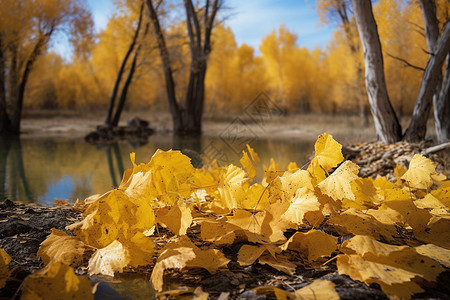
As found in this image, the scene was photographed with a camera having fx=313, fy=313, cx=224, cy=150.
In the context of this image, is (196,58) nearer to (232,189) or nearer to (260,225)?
(232,189)

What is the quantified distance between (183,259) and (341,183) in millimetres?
370

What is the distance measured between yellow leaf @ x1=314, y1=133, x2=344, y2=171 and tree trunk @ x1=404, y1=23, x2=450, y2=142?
319 centimetres

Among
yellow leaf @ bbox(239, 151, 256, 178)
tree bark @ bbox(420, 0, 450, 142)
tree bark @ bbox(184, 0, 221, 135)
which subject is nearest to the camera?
yellow leaf @ bbox(239, 151, 256, 178)

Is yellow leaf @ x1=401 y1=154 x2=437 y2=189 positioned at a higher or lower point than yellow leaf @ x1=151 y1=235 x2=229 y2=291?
higher

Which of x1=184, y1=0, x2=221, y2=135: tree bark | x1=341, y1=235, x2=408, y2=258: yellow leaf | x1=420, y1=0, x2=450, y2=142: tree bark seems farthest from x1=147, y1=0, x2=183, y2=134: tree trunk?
x1=341, y1=235, x2=408, y2=258: yellow leaf

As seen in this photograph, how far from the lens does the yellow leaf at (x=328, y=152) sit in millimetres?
740

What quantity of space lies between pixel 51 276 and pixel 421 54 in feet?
31.8

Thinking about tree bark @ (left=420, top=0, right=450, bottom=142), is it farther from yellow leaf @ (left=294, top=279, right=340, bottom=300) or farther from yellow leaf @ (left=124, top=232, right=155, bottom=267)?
yellow leaf @ (left=124, top=232, right=155, bottom=267)

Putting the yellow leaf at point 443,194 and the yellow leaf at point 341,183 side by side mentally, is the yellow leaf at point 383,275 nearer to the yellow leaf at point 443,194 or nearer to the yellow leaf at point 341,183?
the yellow leaf at point 341,183

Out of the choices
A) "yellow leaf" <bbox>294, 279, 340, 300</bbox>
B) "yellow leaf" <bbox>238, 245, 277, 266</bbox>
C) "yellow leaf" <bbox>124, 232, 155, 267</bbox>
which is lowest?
"yellow leaf" <bbox>294, 279, 340, 300</bbox>

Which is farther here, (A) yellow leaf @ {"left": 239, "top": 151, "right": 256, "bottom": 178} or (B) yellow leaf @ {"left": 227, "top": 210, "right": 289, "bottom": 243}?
(A) yellow leaf @ {"left": 239, "top": 151, "right": 256, "bottom": 178}

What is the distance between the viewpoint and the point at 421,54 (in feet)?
26.6

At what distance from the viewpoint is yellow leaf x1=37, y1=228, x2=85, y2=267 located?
27.6 inches

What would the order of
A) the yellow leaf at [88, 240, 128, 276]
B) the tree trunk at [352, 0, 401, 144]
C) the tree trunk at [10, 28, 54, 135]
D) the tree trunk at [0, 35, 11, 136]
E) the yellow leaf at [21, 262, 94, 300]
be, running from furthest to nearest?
1. the tree trunk at [10, 28, 54, 135]
2. the tree trunk at [0, 35, 11, 136]
3. the tree trunk at [352, 0, 401, 144]
4. the yellow leaf at [88, 240, 128, 276]
5. the yellow leaf at [21, 262, 94, 300]
